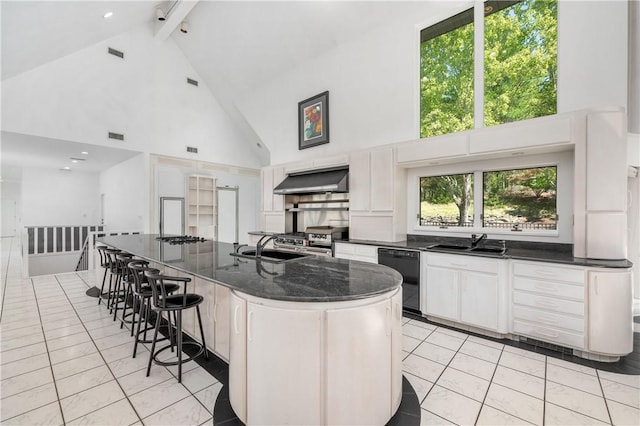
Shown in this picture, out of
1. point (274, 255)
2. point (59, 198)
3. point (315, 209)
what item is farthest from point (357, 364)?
point (59, 198)

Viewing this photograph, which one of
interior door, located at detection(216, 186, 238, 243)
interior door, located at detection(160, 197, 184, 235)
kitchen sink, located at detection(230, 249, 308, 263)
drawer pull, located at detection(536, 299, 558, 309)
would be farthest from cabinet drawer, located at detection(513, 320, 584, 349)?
interior door, located at detection(216, 186, 238, 243)

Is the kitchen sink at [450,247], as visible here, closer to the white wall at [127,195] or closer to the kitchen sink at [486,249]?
the kitchen sink at [486,249]

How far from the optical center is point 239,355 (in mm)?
1652

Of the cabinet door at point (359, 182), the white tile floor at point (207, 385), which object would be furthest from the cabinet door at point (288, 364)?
the cabinet door at point (359, 182)

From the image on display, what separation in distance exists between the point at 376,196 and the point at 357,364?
3.08 meters

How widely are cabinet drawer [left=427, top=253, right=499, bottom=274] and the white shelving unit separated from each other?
5.92 metres

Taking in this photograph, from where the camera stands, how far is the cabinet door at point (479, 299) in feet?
9.64

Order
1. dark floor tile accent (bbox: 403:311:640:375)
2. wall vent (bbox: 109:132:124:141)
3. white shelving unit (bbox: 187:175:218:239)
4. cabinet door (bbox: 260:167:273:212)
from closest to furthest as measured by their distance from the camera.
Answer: dark floor tile accent (bbox: 403:311:640:375), wall vent (bbox: 109:132:124:141), cabinet door (bbox: 260:167:273:212), white shelving unit (bbox: 187:175:218:239)

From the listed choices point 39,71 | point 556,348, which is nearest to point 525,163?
point 556,348

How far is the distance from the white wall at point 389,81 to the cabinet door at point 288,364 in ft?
11.9

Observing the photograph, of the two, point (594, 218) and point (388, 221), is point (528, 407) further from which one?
point (388, 221)

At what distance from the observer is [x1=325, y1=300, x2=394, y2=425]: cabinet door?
148cm

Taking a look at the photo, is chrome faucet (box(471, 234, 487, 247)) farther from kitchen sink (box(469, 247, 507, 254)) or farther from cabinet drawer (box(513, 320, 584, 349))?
cabinet drawer (box(513, 320, 584, 349))

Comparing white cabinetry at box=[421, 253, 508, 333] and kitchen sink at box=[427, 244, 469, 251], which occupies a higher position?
kitchen sink at box=[427, 244, 469, 251]
